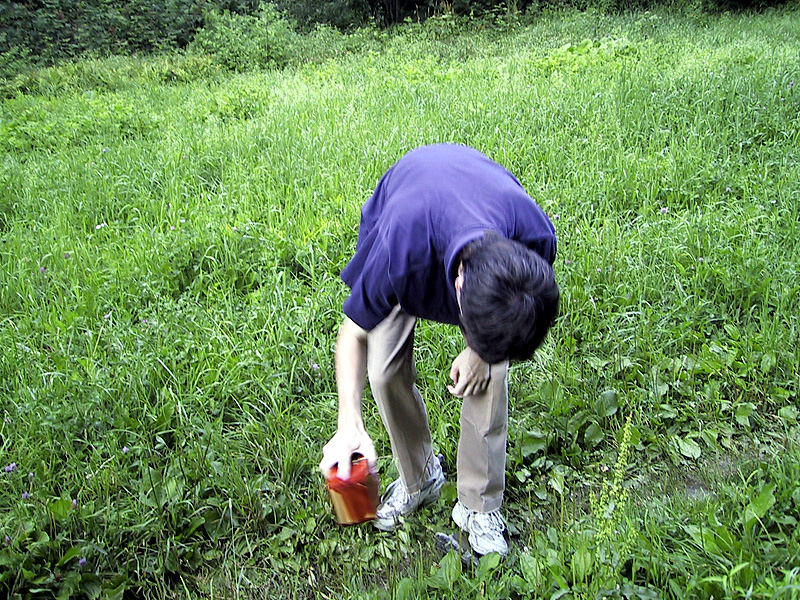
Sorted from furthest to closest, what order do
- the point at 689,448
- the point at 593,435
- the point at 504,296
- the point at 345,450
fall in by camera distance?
the point at 593,435, the point at 689,448, the point at 345,450, the point at 504,296

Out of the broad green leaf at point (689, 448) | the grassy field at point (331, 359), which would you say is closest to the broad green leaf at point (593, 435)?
the grassy field at point (331, 359)

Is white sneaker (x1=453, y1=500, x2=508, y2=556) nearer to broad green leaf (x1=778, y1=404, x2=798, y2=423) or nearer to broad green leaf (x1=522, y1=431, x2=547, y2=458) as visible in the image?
broad green leaf (x1=522, y1=431, x2=547, y2=458)

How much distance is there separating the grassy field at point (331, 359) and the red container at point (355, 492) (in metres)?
0.22

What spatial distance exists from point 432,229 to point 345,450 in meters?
0.67

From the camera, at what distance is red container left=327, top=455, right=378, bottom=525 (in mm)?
1916

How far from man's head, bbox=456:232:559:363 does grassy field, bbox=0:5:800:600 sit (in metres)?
0.62

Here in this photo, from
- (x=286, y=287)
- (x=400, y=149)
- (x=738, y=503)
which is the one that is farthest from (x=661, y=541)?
(x=400, y=149)

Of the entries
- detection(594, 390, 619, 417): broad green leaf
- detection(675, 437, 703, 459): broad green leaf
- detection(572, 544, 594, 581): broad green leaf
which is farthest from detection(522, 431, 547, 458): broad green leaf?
detection(572, 544, 594, 581): broad green leaf

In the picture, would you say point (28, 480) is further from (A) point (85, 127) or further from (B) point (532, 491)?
(A) point (85, 127)

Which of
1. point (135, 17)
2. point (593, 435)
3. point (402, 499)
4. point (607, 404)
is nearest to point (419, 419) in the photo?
point (402, 499)

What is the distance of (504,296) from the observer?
1.48m

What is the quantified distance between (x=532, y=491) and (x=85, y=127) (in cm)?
569

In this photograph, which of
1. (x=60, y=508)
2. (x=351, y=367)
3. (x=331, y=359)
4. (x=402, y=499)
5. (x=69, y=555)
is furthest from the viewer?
(x=331, y=359)

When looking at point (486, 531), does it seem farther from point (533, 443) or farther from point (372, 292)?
point (372, 292)
